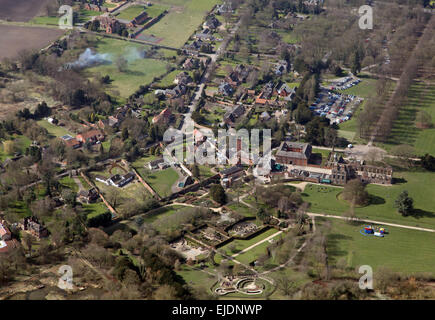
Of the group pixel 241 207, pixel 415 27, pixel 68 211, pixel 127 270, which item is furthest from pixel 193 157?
pixel 415 27

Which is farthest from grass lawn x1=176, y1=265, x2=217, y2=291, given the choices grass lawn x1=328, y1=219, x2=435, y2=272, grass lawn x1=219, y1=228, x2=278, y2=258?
grass lawn x1=328, y1=219, x2=435, y2=272

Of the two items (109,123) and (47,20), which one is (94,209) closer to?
(109,123)

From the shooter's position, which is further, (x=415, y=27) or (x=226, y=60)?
(x=415, y=27)

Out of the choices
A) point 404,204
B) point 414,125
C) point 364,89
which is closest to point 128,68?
point 364,89

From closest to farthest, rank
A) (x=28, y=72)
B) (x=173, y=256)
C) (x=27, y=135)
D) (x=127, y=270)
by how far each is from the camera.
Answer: (x=127, y=270), (x=173, y=256), (x=27, y=135), (x=28, y=72)

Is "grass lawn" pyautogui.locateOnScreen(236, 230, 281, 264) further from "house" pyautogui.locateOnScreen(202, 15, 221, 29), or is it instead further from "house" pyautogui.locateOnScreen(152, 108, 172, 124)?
"house" pyautogui.locateOnScreen(202, 15, 221, 29)

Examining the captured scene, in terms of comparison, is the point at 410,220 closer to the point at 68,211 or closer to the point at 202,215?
the point at 202,215
